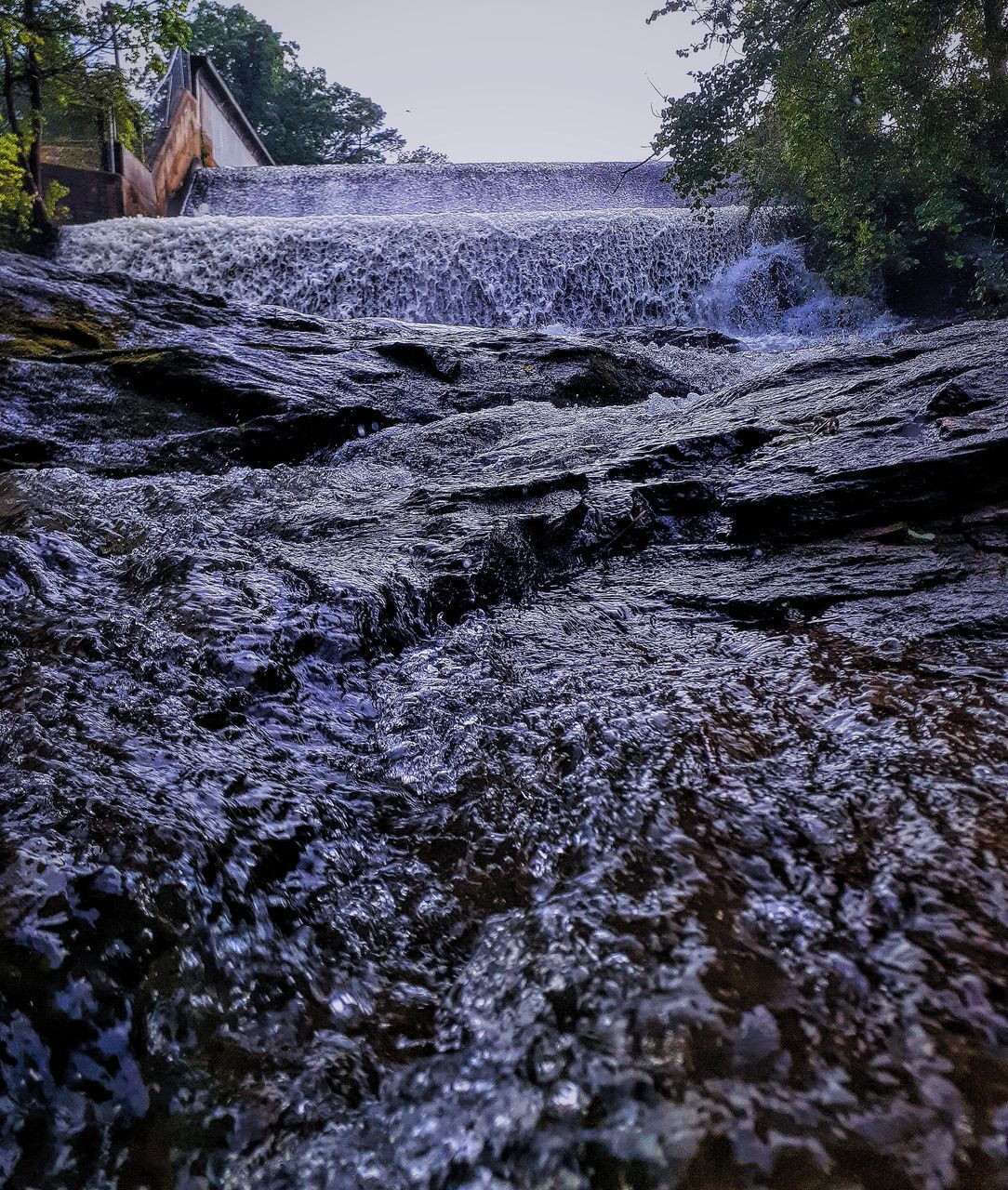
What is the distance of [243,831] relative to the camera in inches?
49.3

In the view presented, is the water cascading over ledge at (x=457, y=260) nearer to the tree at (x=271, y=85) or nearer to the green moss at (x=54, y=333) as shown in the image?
the green moss at (x=54, y=333)

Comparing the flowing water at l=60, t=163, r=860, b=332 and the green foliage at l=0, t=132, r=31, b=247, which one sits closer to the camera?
the green foliage at l=0, t=132, r=31, b=247

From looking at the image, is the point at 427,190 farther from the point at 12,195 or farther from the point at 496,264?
the point at 12,195

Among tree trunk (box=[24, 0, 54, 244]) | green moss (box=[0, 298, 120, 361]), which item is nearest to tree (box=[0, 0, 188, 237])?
tree trunk (box=[24, 0, 54, 244])

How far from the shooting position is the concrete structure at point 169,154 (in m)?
12.5

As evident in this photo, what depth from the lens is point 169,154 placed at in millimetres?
15531

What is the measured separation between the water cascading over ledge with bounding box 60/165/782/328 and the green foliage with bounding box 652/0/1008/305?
941mm

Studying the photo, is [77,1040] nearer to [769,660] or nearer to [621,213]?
[769,660]

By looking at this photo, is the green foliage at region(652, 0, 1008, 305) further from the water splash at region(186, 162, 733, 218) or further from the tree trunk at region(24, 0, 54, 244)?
the tree trunk at region(24, 0, 54, 244)

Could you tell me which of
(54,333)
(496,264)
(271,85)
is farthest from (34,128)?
(271,85)

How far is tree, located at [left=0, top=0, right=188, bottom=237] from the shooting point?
33.2 feet

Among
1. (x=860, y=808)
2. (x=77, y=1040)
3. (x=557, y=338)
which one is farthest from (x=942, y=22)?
(x=77, y=1040)

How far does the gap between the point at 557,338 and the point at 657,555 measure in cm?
315

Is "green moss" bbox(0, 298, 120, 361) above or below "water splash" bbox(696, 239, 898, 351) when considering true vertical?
below
